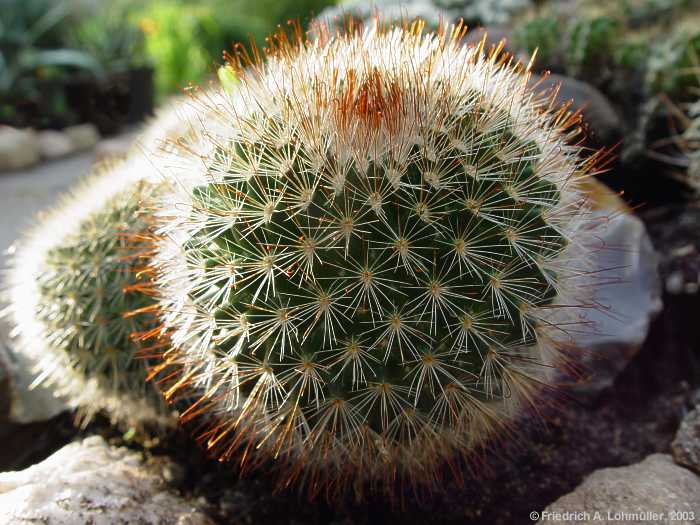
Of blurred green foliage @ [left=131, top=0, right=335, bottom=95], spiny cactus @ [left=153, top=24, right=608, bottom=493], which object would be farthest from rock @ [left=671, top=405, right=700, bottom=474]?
blurred green foliage @ [left=131, top=0, right=335, bottom=95]

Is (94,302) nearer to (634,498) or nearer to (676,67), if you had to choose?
(634,498)

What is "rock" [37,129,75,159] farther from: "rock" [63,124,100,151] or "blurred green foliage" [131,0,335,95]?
"blurred green foliage" [131,0,335,95]

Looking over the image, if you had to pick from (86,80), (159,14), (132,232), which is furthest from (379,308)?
(159,14)

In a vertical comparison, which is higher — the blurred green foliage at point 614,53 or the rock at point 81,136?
the blurred green foliage at point 614,53

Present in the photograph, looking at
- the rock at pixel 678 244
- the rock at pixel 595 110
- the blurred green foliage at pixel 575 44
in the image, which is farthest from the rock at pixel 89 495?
the blurred green foliage at pixel 575 44

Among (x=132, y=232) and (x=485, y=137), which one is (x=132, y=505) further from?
(x=485, y=137)

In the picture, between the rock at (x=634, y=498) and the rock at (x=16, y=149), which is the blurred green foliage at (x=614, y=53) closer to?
the rock at (x=634, y=498)

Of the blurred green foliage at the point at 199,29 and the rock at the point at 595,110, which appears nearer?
the rock at the point at 595,110
